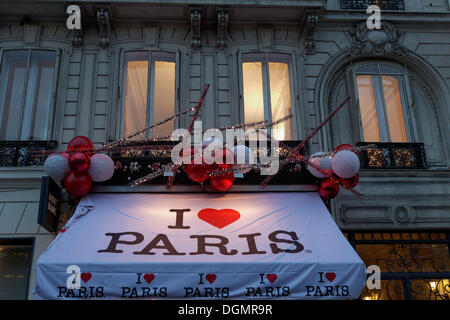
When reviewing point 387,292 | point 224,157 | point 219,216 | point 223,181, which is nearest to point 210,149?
point 224,157

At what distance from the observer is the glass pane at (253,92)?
27.7 feet

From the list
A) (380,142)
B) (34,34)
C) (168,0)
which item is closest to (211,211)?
(380,142)

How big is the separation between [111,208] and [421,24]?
23.6 ft

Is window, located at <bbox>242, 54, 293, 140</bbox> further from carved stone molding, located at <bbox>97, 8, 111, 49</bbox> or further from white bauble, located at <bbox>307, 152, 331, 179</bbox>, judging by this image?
carved stone molding, located at <bbox>97, 8, 111, 49</bbox>

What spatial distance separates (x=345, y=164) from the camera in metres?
6.75

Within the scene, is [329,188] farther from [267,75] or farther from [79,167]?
[79,167]

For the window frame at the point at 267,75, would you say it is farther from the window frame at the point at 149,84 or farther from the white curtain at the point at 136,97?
the white curtain at the point at 136,97

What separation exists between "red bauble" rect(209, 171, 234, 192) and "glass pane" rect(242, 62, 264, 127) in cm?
170

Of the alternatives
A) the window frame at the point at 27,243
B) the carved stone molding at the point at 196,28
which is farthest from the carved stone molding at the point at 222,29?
the window frame at the point at 27,243

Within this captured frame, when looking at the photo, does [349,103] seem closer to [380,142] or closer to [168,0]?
[380,142]

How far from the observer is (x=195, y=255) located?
231 inches

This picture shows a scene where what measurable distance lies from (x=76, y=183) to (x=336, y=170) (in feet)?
13.1

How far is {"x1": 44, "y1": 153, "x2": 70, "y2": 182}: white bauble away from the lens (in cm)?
655
